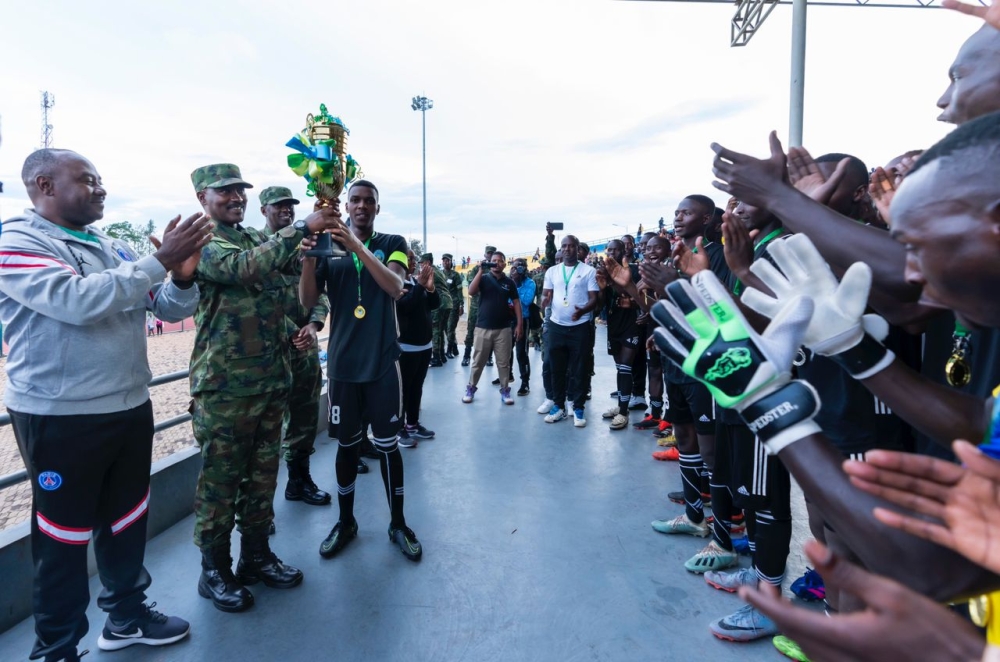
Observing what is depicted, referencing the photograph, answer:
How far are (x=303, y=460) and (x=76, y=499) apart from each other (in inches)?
67.9

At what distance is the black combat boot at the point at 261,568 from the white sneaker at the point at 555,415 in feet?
10.6

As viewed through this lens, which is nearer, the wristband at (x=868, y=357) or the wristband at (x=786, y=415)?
the wristband at (x=786, y=415)

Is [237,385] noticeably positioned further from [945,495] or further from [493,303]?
[493,303]

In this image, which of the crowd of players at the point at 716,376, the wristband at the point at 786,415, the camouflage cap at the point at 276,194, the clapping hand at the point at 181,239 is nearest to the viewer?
the crowd of players at the point at 716,376

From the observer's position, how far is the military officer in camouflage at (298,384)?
366 cm

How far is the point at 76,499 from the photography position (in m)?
2.11

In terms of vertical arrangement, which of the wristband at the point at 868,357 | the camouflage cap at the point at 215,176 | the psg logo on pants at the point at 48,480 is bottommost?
the psg logo on pants at the point at 48,480

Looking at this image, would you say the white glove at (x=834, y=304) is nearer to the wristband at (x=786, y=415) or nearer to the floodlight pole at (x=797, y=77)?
the wristband at (x=786, y=415)

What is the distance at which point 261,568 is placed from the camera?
2.69 meters

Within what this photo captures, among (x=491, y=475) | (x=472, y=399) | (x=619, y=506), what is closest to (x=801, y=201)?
(x=619, y=506)

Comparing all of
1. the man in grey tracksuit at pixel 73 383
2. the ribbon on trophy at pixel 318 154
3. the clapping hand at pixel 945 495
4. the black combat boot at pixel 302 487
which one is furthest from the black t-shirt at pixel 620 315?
the clapping hand at pixel 945 495

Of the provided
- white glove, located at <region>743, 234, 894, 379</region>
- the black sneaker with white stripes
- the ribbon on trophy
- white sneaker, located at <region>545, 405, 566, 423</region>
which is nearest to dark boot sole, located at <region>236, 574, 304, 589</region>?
the black sneaker with white stripes

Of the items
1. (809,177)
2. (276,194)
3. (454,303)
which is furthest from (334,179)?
(454,303)

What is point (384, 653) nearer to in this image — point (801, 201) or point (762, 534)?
point (762, 534)
